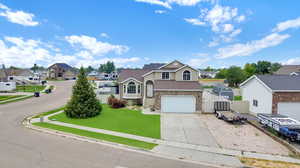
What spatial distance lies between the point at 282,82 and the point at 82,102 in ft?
67.5

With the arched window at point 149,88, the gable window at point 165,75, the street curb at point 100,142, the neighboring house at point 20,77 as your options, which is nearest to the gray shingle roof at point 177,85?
the gable window at point 165,75

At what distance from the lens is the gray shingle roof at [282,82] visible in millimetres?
14949

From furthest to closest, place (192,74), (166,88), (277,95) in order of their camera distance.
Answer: (192,74) < (166,88) < (277,95)

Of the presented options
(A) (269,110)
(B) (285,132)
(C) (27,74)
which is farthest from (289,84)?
(C) (27,74)

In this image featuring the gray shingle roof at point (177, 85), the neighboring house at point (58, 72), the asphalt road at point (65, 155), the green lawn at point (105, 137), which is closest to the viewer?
the asphalt road at point (65, 155)

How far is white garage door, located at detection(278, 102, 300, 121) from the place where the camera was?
1475cm

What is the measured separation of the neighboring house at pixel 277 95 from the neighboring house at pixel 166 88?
19.7 feet

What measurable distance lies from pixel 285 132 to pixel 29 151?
1548cm

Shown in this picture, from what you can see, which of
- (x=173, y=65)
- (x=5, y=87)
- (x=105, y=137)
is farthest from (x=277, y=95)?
(x=5, y=87)

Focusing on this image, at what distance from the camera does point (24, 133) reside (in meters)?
11.2

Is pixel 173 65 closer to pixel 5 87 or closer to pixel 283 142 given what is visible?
pixel 283 142

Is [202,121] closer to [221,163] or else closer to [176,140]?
[176,140]

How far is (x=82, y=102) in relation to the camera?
623 inches

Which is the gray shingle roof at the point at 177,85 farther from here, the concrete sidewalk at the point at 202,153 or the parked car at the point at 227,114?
the concrete sidewalk at the point at 202,153
